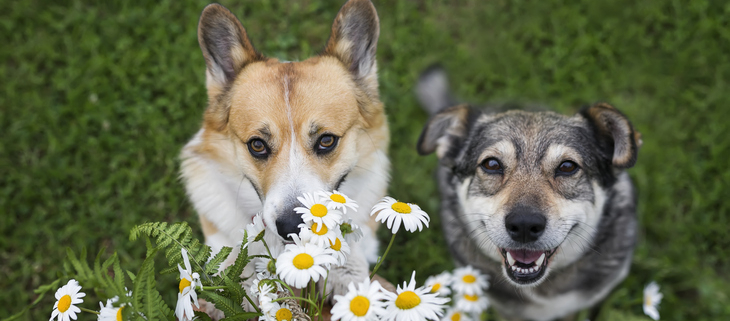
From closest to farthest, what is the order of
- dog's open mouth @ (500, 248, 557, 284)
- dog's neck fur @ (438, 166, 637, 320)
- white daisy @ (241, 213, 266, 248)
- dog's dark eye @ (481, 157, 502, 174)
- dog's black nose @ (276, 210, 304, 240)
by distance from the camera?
white daisy @ (241, 213, 266, 248) < dog's black nose @ (276, 210, 304, 240) < dog's open mouth @ (500, 248, 557, 284) < dog's dark eye @ (481, 157, 502, 174) < dog's neck fur @ (438, 166, 637, 320)

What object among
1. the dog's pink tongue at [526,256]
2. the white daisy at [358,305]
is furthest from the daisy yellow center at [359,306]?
the dog's pink tongue at [526,256]

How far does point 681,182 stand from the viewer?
4.61 metres

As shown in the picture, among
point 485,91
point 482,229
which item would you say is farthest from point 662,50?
point 482,229

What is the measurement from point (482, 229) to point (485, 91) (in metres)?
2.43

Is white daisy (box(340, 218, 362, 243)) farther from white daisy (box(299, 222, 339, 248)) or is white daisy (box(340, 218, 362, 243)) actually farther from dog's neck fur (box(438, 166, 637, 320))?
Answer: dog's neck fur (box(438, 166, 637, 320))

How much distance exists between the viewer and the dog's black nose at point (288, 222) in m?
2.30

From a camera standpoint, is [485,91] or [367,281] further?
[485,91]

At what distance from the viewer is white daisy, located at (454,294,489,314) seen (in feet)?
9.62

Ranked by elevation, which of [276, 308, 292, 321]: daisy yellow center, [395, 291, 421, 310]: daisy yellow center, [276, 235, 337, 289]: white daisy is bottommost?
[276, 308, 292, 321]: daisy yellow center

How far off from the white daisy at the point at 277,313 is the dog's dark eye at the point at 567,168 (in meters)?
1.87

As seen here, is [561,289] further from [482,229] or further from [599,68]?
[599,68]

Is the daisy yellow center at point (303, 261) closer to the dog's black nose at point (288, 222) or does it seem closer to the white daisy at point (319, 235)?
the white daisy at point (319, 235)

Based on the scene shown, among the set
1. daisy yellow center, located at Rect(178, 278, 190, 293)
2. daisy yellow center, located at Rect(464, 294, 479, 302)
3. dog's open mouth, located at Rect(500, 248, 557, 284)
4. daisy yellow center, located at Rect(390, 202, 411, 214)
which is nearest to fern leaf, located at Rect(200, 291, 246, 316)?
daisy yellow center, located at Rect(178, 278, 190, 293)

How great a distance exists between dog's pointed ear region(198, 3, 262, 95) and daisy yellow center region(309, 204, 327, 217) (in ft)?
4.78
